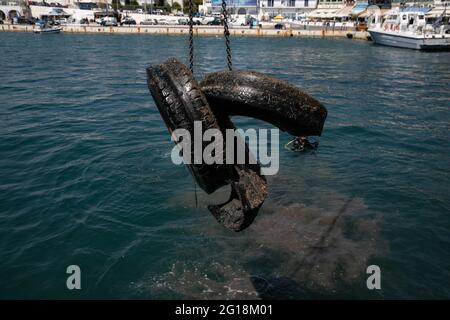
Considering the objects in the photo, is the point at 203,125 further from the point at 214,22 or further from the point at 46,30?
the point at 214,22

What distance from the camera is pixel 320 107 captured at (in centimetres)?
453

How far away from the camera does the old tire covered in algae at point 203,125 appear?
437 centimetres

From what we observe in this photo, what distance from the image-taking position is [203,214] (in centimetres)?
917

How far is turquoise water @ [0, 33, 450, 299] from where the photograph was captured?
22.8ft

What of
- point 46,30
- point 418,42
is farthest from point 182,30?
point 418,42

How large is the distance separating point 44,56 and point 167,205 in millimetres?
36484

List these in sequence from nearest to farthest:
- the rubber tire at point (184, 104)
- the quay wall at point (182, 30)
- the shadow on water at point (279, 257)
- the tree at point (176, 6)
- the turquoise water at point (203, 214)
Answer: the rubber tire at point (184, 104) < the shadow on water at point (279, 257) < the turquoise water at point (203, 214) < the quay wall at point (182, 30) < the tree at point (176, 6)

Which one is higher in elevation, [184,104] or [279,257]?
[184,104]

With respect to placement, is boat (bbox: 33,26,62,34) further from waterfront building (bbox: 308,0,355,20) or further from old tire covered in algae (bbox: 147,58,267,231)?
old tire covered in algae (bbox: 147,58,267,231)

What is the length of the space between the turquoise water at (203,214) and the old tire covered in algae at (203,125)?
2513 mm

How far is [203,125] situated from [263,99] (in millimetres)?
753

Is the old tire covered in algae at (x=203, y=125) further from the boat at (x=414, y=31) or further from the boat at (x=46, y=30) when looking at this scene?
the boat at (x=46, y=30)

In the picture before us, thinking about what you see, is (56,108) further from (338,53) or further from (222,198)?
(338,53)

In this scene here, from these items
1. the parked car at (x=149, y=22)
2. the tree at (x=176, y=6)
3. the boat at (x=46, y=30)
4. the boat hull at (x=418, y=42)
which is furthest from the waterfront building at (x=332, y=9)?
the boat at (x=46, y=30)
